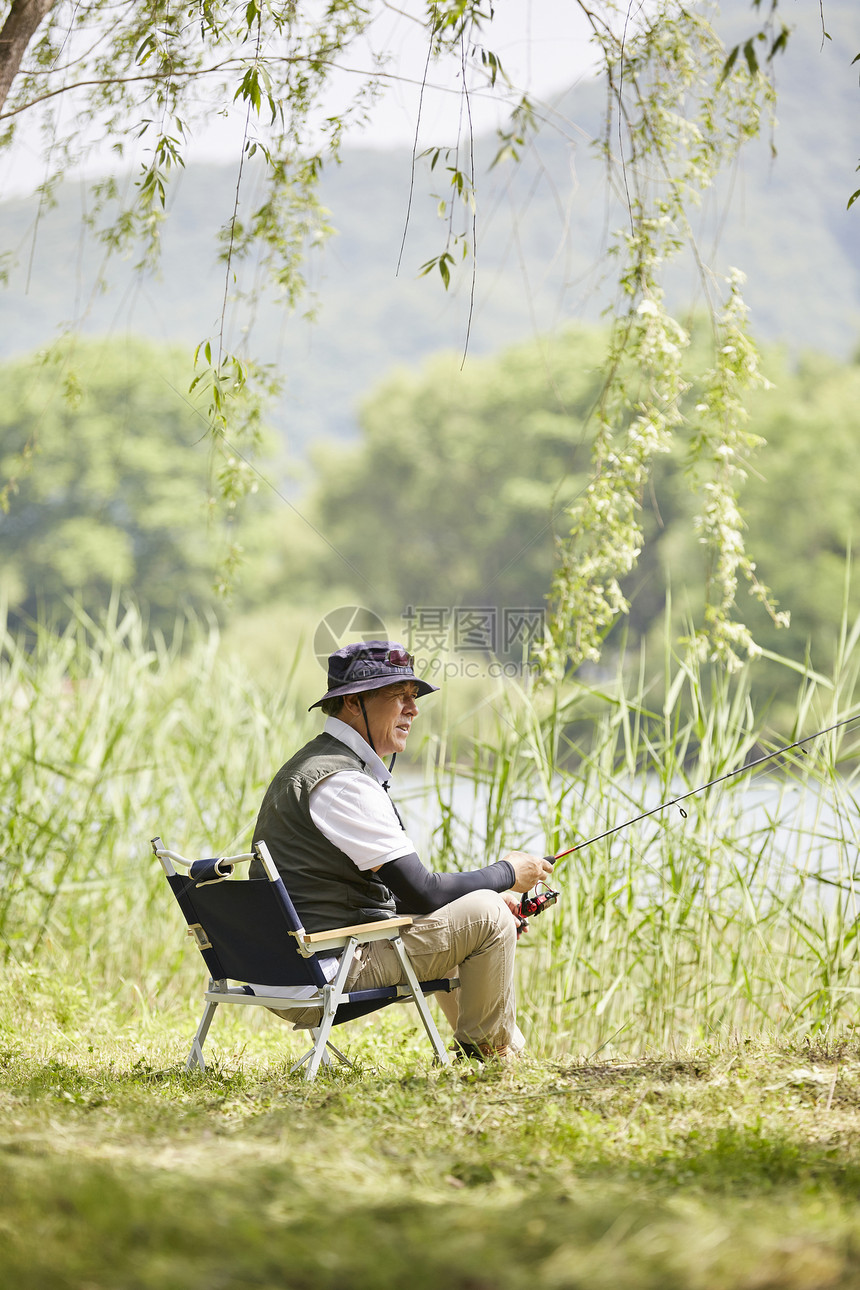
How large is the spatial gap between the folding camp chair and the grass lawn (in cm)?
16

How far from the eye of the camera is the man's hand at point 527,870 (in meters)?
2.66

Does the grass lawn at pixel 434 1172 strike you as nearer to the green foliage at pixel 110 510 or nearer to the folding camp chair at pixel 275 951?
the folding camp chair at pixel 275 951

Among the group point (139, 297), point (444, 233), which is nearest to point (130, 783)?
Result: point (139, 297)

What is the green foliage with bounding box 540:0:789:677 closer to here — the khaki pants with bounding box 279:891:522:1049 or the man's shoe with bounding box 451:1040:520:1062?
the khaki pants with bounding box 279:891:522:1049

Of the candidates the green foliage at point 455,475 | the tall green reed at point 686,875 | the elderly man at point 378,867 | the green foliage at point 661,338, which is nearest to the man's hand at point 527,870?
the elderly man at point 378,867

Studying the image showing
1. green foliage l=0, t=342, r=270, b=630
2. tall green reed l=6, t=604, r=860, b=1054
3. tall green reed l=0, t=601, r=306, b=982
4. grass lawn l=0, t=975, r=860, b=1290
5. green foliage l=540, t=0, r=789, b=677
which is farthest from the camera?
green foliage l=0, t=342, r=270, b=630

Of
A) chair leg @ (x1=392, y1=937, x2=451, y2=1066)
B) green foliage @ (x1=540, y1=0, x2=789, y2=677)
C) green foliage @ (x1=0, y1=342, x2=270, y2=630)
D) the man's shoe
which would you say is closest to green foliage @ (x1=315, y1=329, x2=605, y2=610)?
green foliage @ (x1=0, y1=342, x2=270, y2=630)

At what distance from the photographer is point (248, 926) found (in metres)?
2.45

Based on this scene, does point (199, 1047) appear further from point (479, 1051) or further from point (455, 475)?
point (455, 475)

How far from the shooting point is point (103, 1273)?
3.99 ft

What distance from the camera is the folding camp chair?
7.77 ft

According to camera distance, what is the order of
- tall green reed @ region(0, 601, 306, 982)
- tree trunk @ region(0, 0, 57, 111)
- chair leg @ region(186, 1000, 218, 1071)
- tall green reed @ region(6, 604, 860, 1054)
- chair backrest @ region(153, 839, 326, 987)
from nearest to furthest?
1. chair backrest @ region(153, 839, 326, 987)
2. chair leg @ region(186, 1000, 218, 1071)
3. tree trunk @ region(0, 0, 57, 111)
4. tall green reed @ region(6, 604, 860, 1054)
5. tall green reed @ region(0, 601, 306, 982)

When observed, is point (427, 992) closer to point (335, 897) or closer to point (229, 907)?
point (335, 897)

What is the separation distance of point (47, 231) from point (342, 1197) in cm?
268
